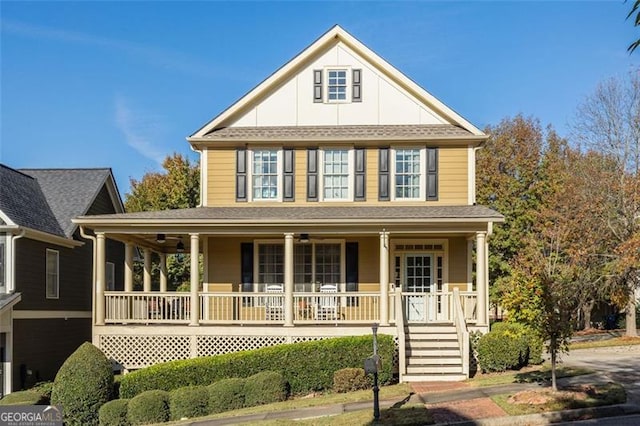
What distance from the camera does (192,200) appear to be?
3650 centimetres

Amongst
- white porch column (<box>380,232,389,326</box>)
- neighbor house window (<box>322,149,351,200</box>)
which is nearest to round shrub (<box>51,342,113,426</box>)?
white porch column (<box>380,232,389,326</box>)

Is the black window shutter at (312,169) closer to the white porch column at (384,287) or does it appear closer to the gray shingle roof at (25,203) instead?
the white porch column at (384,287)

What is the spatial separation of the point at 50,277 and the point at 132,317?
3780 mm

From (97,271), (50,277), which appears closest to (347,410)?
(97,271)

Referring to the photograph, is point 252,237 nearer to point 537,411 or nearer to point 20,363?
point 20,363

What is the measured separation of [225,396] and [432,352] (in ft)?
17.6

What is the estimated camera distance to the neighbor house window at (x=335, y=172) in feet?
69.7

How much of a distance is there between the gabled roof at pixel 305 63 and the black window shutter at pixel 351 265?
4.97 metres

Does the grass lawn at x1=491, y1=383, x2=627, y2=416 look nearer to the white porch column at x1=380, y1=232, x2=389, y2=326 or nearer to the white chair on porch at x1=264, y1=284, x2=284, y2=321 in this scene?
the white porch column at x1=380, y1=232, x2=389, y2=326

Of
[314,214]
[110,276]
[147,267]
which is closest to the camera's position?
[314,214]

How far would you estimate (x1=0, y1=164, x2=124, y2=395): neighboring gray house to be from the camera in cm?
1872

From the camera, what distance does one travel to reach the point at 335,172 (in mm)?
21281

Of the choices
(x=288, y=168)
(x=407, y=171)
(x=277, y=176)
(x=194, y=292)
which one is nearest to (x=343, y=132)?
(x=288, y=168)

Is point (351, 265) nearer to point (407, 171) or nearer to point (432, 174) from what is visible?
point (407, 171)
